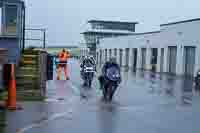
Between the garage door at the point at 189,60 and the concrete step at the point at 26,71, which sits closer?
the concrete step at the point at 26,71

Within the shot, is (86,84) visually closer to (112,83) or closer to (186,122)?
(112,83)

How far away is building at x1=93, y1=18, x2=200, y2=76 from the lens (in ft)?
119

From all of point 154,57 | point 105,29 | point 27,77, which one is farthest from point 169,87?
point 105,29

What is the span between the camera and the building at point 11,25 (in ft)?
52.4

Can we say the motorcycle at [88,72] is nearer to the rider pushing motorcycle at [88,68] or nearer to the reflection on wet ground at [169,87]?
the rider pushing motorcycle at [88,68]

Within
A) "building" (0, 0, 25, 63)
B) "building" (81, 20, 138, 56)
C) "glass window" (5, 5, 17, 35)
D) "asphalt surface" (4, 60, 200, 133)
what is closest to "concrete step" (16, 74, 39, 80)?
"asphalt surface" (4, 60, 200, 133)

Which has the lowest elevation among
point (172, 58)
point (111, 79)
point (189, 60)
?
point (111, 79)

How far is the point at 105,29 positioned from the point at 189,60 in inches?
3028

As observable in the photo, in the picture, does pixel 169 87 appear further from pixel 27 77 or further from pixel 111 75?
pixel 27 77

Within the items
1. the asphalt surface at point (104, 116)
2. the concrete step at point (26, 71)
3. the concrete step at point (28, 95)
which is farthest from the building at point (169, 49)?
the concrete step at point (28, 95)

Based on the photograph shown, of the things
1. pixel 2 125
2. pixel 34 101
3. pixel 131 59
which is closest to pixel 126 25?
pixel 131 59

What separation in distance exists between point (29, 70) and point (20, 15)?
3214 millimetres

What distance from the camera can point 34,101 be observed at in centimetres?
1369

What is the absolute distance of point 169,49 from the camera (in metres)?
42.3
